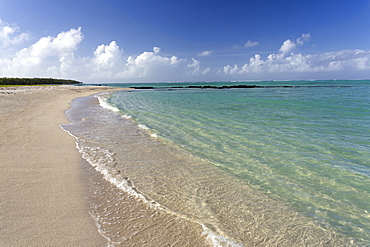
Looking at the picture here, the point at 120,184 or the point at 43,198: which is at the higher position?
the point at 43,198

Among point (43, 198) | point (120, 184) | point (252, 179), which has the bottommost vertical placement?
point (252, 179)

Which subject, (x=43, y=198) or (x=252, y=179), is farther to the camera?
(x=252, y=179)

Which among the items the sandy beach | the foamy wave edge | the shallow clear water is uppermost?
the sandy beach

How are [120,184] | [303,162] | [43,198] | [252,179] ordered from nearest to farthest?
[43,198] < [120,184] < [252,179] < [303,162]

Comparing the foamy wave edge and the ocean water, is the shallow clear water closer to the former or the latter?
the ocean water

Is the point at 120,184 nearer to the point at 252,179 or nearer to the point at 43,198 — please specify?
the point at 43,198

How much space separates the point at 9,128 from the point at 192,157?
31.6 feet

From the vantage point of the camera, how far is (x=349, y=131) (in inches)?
444

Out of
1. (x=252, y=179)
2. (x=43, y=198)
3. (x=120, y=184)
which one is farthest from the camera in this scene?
(x=252, y=179)

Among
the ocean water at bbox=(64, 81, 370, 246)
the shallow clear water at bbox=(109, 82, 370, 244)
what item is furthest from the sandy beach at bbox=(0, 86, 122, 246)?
the shallow clear water at bbox=(109, 82, 370, 244)

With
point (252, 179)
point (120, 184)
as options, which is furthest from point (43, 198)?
point (252, 179)

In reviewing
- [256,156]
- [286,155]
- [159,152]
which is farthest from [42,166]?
[286,155]

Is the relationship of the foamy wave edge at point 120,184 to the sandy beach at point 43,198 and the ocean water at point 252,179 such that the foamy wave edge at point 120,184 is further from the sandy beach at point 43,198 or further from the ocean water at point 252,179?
the sandy beach at point 43,198

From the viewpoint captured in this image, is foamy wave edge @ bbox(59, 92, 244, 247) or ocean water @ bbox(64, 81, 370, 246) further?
ocean water @ bbox(64, 81, 370, 246)
